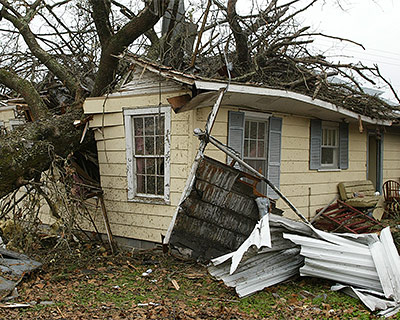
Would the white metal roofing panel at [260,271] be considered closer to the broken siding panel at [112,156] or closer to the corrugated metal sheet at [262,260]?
the corrugated metal sheet at [262,260]

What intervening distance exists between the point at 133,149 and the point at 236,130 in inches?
83.2

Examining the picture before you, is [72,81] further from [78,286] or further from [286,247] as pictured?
[286,247]

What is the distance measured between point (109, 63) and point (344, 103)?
534 cm

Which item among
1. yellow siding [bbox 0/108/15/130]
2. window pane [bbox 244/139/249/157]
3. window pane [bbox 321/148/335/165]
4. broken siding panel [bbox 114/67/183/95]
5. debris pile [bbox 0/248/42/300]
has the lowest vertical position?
debris pile [bbox 0/248/42/300]

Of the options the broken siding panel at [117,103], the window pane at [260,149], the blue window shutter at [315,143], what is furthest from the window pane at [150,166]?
the blue window shutter at [315,143]

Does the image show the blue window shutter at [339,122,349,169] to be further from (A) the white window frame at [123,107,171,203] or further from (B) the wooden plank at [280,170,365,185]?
(A) the white window frame at [123,107,171,203]

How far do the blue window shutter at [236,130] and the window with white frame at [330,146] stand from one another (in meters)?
2.95

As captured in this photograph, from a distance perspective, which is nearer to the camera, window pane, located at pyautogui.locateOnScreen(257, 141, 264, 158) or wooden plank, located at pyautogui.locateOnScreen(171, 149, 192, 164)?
wooden plank, located at pyautogui.locateOnScreen(171, 149, 192, 164)

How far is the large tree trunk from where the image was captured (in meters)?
7.09

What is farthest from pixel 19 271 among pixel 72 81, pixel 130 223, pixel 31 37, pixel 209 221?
pixel 31 37

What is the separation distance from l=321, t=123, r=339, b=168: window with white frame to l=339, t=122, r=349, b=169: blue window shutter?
104 millimetres

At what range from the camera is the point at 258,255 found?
19.5 ft

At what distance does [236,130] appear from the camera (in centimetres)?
777

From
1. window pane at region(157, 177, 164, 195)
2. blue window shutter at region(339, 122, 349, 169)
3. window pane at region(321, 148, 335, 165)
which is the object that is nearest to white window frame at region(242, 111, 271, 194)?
window pane at region(157, 177, 164, 195)
